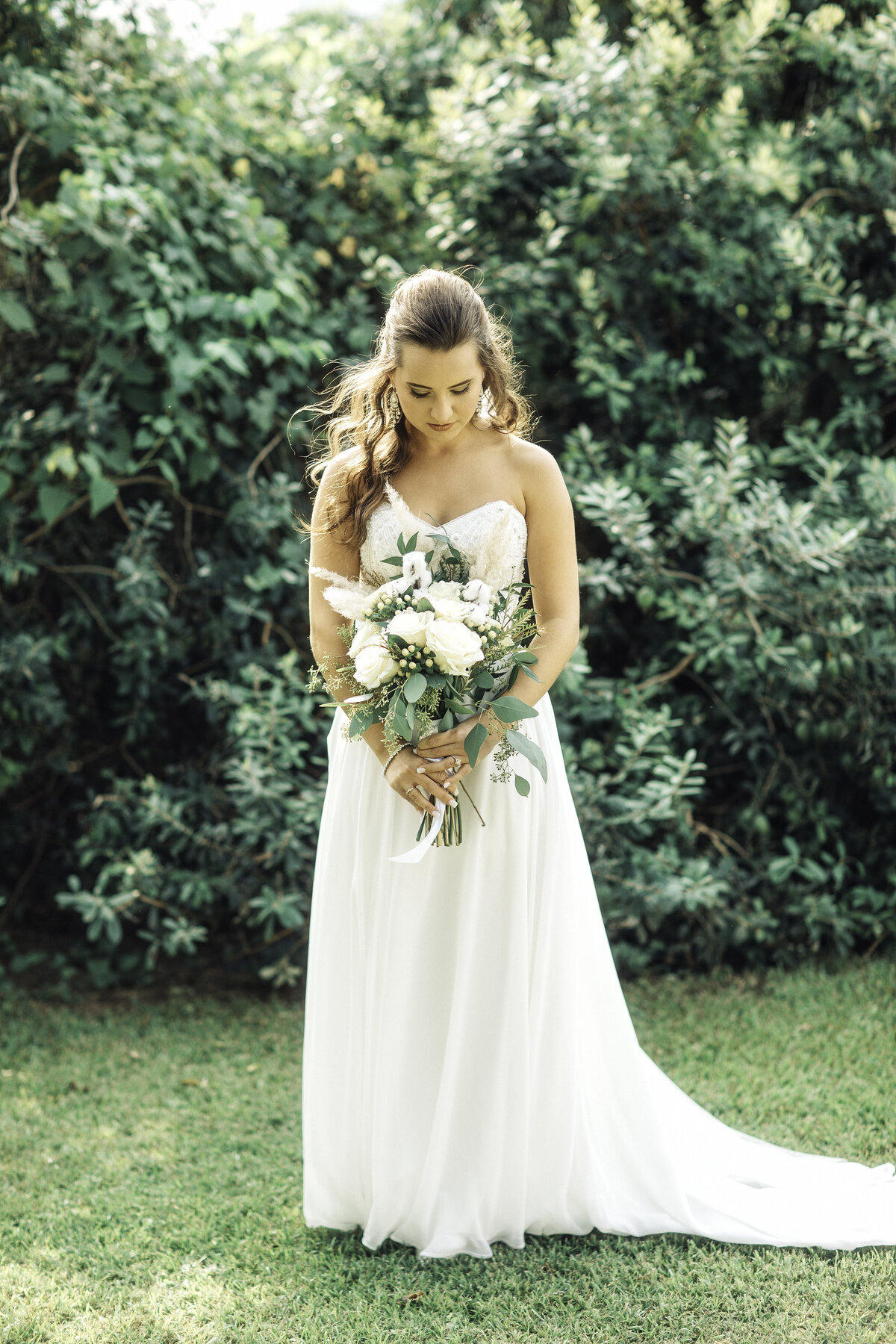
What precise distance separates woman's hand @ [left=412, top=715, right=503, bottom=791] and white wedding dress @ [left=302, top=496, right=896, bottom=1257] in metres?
0.18

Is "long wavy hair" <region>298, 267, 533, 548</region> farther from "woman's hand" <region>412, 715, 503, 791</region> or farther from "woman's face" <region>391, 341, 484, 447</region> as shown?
"woman's hand" <region>412, 715, 503, 791</region>

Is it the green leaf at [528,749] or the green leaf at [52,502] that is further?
the green leaf at [52,502]

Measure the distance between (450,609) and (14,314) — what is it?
8.94ft

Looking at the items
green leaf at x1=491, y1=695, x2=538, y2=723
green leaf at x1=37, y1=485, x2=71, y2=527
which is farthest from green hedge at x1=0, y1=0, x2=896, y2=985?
green leaf at x1=491, y1=695, x2=538, y2=723

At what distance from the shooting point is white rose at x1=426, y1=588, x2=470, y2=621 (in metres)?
2.42

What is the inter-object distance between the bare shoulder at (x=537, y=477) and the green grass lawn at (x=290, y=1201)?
1942 mm

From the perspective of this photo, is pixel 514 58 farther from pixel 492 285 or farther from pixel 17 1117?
pixel 17 1117

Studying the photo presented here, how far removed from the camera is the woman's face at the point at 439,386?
2527 mm

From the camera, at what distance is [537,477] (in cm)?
275

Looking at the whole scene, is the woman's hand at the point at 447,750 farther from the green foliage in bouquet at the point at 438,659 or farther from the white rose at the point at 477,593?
the white rose at the point at 477,593

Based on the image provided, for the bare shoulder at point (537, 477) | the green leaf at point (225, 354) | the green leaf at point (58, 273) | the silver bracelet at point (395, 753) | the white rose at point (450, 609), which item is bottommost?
the silver bracelet at point (395, 753)

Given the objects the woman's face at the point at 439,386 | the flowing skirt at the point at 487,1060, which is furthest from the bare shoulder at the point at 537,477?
the flowing skirt at the point at 487,1060

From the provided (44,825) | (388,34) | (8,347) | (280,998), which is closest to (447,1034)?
(280,998)

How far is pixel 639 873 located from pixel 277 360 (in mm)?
2709
